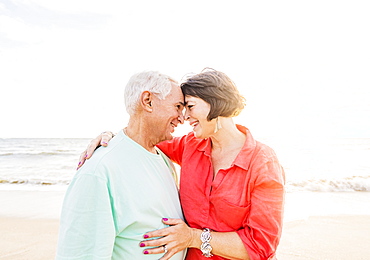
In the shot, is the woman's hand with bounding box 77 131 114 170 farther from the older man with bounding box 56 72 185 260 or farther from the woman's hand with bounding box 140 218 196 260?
the woman's hand with bounding box 140 218 196 260

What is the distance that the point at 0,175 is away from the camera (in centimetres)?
1081

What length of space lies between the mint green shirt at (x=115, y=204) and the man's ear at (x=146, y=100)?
22cm

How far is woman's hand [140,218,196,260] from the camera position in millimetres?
1735

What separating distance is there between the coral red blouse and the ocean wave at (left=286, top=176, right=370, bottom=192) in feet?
22.3

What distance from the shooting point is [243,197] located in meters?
1.88

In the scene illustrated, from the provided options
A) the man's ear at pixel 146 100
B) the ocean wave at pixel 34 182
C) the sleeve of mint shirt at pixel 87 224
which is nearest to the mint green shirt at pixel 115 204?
the sleeve of mint shirt at pixel 87 224

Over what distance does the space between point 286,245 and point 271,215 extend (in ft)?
10.4

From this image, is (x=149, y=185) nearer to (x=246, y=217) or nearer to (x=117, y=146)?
(x=117, y=146)

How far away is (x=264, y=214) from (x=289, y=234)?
358 centimetres

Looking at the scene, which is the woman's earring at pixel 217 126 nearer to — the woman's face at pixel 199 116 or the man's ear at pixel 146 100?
the woman's face at pixel 199 116

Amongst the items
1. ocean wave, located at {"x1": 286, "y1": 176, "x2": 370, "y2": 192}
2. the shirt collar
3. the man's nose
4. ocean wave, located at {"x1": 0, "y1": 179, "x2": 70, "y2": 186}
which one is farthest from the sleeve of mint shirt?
ocean wave, located at {"x1": 0, "y1": 179, "x2": 70, "y2": 186}

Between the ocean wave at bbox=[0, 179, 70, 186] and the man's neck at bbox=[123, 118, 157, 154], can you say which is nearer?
the man's neck at bbox=[123, 118, 157, 154]

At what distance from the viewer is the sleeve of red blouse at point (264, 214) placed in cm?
181

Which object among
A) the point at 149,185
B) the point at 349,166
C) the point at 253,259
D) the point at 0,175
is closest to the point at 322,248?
the point at 253,259
